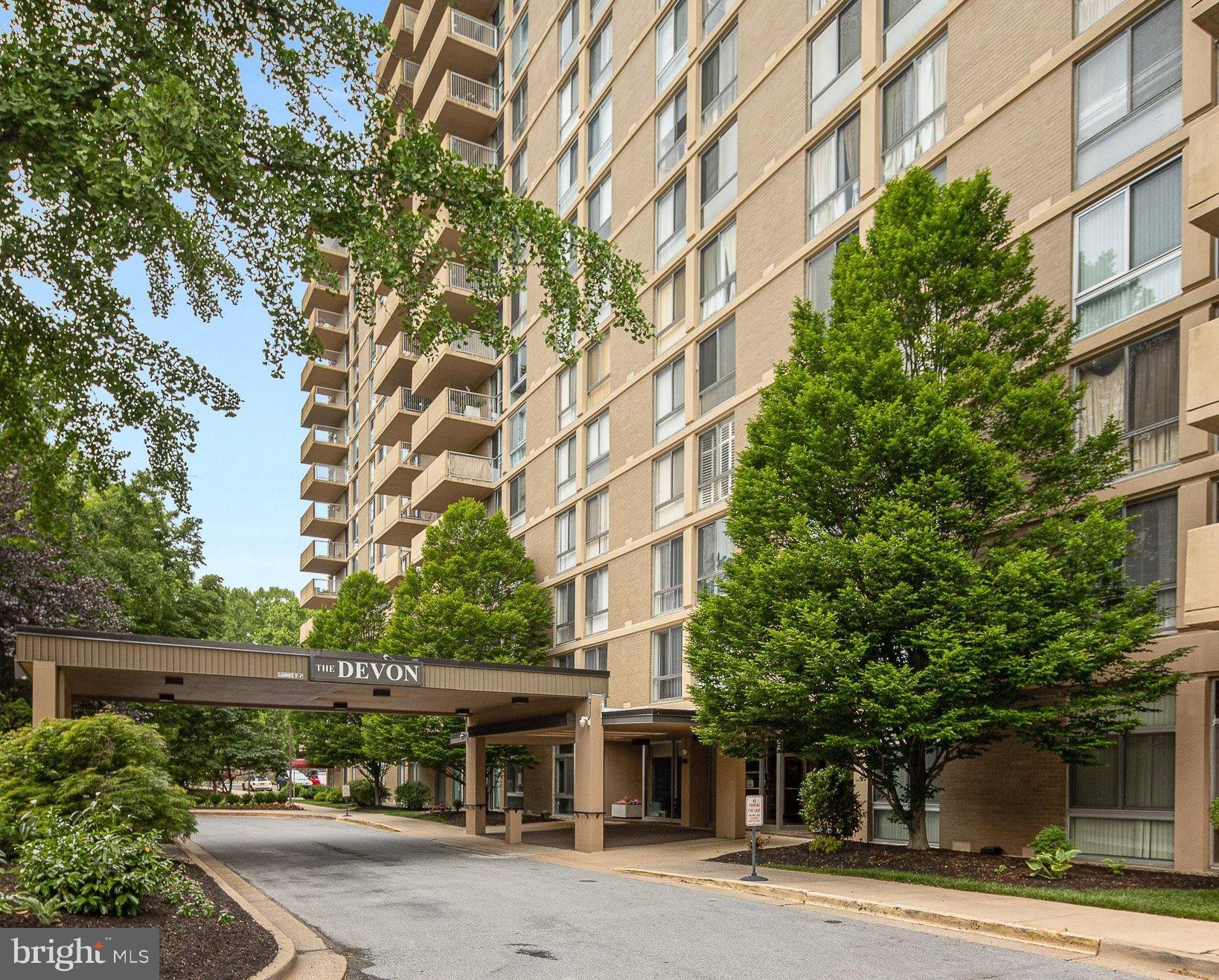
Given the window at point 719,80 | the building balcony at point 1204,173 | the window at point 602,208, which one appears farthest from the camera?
the window at point 602,208

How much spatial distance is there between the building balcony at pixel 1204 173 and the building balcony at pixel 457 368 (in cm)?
3170

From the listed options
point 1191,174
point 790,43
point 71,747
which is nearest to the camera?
point 1191,174

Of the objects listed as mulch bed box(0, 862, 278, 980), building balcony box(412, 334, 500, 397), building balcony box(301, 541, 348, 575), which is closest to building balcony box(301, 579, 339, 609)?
building balcony box(301, 541, 348, 575)

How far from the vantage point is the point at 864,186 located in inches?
955

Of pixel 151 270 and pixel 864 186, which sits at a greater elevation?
pixel 864 186

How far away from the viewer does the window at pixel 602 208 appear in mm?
37500

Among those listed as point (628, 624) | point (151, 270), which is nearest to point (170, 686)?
point (628, 624)

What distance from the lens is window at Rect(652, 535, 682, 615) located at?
3117cm

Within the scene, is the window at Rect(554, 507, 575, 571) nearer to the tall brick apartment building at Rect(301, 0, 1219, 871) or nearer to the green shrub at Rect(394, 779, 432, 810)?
the tall brick apartment building at Rect(301, 0, 1219, 871)

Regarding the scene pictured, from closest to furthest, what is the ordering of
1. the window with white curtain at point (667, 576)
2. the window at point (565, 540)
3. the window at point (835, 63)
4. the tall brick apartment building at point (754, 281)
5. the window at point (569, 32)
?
the tall brick apartment building at point (754, 281) → the window at point (835, 63) → the window with white curtain at point (667, 576) → the window at point (565, 540) → the window at point (569, 32)

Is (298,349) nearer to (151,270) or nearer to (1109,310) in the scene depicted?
(151,270)

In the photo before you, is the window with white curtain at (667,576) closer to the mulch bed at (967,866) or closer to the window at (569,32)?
the mulch bed at (967,866)

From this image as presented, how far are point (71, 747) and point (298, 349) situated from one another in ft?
28.5

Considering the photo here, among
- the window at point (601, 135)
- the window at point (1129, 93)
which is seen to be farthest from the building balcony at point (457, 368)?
the window at point (1129, 93)
